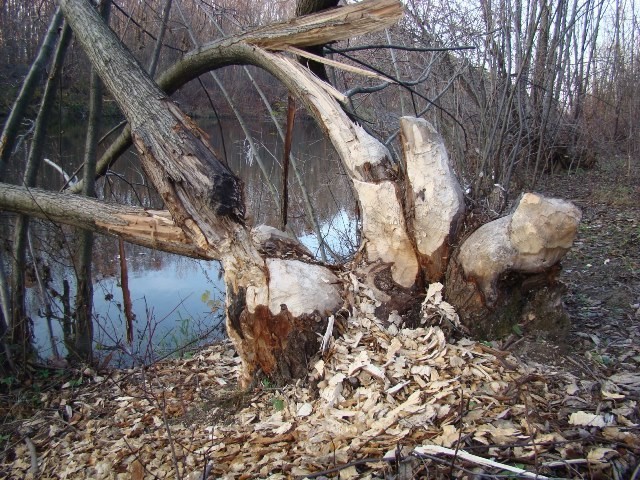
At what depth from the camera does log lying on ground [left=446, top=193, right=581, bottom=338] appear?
8.04ft

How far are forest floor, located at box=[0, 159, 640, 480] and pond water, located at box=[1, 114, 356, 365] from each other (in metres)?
1.23

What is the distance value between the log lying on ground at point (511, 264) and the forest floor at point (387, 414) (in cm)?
12

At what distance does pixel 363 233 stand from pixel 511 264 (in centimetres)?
81

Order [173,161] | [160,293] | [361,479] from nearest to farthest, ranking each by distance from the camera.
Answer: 1. [361,479]
2. [173,161]
3. [160,293]

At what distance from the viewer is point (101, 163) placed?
4.90m

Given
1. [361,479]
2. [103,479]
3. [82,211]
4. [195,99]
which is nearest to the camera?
[361,479]

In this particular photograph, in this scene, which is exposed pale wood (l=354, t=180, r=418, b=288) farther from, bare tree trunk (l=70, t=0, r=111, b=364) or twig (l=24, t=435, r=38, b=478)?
bare tree trunk (l=70, t=0, r=111, b=364)

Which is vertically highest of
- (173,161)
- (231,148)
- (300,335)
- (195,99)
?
(195,99)

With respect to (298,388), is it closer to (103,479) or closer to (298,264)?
(298,264)

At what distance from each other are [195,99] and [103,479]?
12266mm

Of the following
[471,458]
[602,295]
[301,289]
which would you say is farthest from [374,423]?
[602,295]

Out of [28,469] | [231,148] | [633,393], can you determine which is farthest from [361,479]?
[231,148]

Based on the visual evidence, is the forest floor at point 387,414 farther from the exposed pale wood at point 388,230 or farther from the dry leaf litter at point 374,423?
the exposed pale wood at point 388,230

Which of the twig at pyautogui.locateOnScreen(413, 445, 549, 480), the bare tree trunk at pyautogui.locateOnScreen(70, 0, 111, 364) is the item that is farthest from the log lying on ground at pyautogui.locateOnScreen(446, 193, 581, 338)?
the bare tree trunk at pyautogui.locateOnScreen(70, 0, 111, 364)
